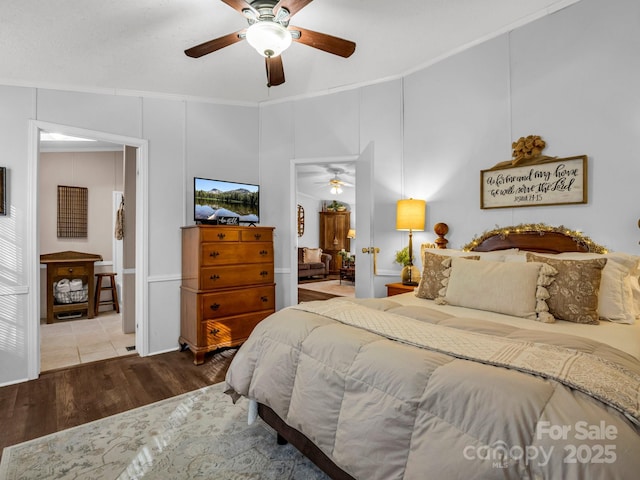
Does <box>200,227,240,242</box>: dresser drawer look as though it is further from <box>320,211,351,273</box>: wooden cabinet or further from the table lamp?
<box>320,211,351,273</box>: wooden cabinet

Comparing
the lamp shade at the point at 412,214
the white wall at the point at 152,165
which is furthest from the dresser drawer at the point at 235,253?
the lamp shade at the point at 412,214

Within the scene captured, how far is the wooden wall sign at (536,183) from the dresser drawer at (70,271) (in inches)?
205

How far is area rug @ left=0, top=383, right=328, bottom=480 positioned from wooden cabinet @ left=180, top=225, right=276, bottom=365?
3.36ft

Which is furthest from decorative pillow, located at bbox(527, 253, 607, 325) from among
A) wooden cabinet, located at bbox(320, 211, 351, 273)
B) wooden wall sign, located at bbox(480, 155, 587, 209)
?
wooden cabinet, located at bbox(320, 211, 351, 273)

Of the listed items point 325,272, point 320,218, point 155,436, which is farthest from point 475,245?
point 320,218

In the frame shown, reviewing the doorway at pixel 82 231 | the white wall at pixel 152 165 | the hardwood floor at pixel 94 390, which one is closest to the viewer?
the hardwood floor at pixel 94 390

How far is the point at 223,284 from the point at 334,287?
4846 mm

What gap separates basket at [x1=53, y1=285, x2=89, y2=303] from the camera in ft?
15.9

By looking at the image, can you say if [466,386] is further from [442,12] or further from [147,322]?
[147,322]

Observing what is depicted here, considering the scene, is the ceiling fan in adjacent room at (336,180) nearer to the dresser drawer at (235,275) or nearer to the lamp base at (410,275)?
the dresser drawer at (235,275)

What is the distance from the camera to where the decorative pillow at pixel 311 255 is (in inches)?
362

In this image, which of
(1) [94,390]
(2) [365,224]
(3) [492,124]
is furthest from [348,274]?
(1) [94,390]

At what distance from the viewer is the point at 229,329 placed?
11.1ft

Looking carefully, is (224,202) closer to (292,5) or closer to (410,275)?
(410,275)
